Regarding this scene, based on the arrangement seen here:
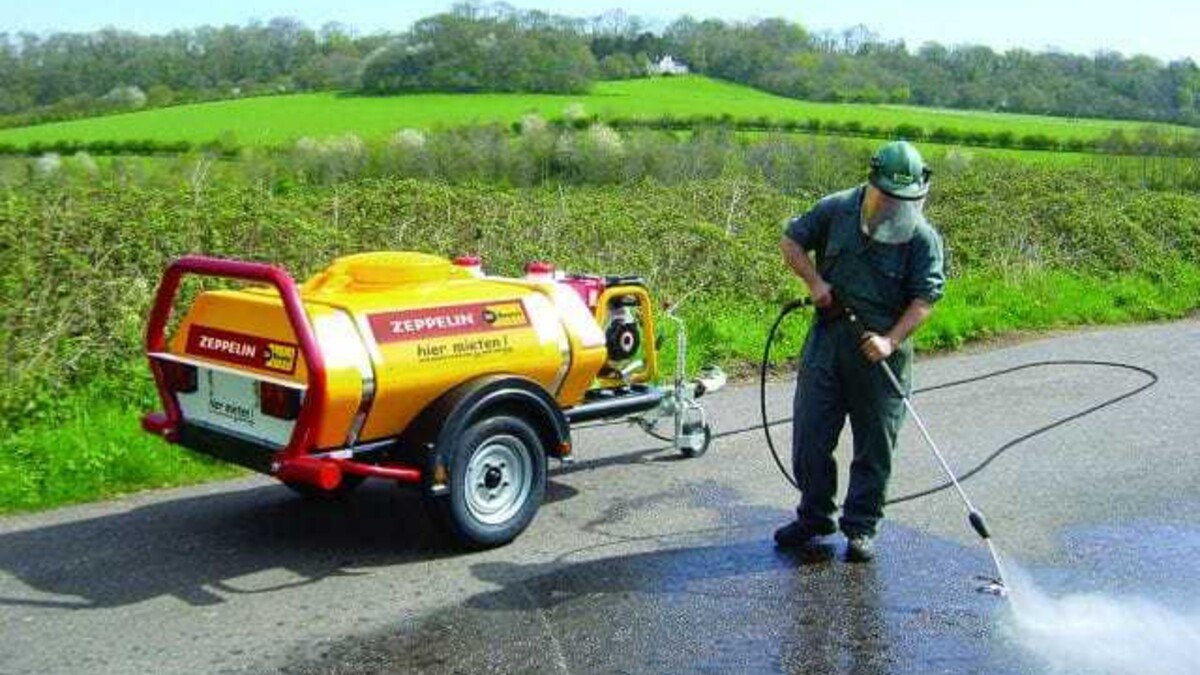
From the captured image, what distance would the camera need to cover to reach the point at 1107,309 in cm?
1501

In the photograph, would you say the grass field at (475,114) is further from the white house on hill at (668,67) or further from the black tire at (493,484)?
the black tire at (493,484)

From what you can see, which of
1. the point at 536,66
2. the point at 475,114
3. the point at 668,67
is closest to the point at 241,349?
the point at 475,114

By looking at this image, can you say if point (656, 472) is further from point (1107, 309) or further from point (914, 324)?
point (1107, 309)

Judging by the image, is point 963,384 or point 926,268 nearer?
point 926,268

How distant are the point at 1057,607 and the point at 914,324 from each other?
4.61 feet

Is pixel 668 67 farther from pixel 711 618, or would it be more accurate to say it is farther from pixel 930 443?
pixel 711 618

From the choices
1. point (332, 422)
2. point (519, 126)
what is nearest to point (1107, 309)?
Answer: point (332, 422)

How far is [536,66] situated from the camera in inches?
1822

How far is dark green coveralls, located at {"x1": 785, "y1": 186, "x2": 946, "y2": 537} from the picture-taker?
233 inches

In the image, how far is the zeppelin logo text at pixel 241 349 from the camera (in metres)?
5.71

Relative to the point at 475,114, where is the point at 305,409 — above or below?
above

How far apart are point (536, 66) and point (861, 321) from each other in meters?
41.7

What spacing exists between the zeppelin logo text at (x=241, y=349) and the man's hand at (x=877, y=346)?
2.62 meters

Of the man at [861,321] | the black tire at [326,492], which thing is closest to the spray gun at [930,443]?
the man at [861,321]
